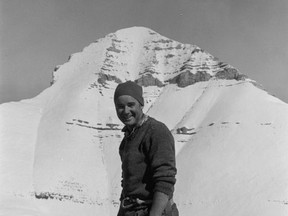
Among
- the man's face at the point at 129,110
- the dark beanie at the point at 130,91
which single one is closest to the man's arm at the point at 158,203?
the man's face at the point at 129,110

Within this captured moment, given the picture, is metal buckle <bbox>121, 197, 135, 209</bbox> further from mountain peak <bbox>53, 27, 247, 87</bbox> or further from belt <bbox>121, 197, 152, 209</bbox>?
mountain peak <bbox>53, 27, 247, 87</bbox>

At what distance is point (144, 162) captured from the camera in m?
3.17

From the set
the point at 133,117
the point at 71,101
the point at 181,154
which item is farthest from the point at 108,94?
the point at 133,117

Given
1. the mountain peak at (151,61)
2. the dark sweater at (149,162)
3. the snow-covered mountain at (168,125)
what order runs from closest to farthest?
the dark sweater at (149,162)
the snow-covered mountain at (168,125)
the mountain peak at (151,61)

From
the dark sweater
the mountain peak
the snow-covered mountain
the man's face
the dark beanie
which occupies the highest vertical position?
the mountain peak

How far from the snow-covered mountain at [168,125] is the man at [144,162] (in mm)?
37050

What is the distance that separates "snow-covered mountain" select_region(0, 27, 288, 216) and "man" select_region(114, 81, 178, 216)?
37.1 meters

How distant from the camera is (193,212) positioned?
56.5m

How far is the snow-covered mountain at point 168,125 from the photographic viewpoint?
5897cm

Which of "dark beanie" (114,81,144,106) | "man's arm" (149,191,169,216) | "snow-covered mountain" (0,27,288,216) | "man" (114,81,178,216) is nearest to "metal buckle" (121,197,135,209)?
"man" (114,81,178,216)

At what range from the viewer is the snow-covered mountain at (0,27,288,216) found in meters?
59.0

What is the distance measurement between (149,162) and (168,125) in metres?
83.9

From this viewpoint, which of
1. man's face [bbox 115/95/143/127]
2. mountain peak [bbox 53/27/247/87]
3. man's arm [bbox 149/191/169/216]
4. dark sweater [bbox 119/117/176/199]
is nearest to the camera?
man's arm [bbox 149/191/169/216]

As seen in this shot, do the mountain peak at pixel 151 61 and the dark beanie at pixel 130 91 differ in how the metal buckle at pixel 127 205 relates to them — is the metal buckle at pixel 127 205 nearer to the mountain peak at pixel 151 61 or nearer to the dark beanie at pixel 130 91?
the dark beanie at pixel 130 91
